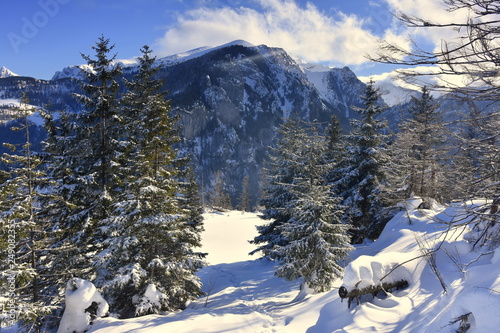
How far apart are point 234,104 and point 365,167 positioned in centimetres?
14155

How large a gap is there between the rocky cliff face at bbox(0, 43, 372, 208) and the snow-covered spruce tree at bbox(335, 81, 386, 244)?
10600cm

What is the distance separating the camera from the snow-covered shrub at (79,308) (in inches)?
287

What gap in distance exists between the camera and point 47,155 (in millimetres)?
10328

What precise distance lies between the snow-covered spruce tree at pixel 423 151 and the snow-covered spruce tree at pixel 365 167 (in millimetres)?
1314

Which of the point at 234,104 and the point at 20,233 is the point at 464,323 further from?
the point at 234,104

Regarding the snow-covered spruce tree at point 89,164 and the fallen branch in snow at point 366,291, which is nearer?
the fallen branch in snow at point 366,291

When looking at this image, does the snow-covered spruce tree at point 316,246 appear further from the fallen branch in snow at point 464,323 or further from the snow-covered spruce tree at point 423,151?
the fallen branch in snow at point 464,323

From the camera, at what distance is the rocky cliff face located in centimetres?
13538

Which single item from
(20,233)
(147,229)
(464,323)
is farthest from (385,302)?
(20,233)

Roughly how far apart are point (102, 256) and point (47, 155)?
4.75 meters

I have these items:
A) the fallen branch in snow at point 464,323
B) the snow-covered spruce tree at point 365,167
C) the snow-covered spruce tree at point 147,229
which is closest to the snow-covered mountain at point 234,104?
the snow-covered spruce tree at point 365,167

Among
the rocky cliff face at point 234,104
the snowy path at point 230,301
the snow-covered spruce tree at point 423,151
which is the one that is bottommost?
the snowy path at point 230,301

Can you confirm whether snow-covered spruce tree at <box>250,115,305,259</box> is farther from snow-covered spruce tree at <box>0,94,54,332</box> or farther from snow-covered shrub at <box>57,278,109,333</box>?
snow-covered spruce tree at <box>0,94,54,332</box>

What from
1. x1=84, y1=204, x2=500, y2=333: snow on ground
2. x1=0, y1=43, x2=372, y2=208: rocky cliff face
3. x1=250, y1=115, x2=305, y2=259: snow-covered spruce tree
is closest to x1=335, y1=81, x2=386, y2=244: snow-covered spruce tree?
x1=84, y1=204, x2=500, y2=333: snow on ground
